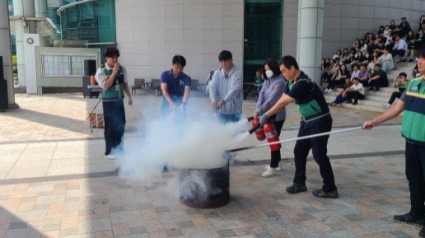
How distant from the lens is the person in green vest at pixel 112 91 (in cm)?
645

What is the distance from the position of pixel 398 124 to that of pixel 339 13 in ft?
41.4

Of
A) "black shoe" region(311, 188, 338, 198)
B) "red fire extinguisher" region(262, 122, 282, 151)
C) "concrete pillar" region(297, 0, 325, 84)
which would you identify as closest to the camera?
"black shoe" region(311, 188, 338, 198)

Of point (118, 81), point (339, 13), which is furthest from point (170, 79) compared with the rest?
point (339, 13)

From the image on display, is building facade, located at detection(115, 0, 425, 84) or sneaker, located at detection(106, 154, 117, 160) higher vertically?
building facade, located at detection(115, 0, 425, 84)

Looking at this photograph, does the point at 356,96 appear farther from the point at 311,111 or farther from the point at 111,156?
the point at 311,111

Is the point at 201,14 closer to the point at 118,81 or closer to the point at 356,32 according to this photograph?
the point at 356,32

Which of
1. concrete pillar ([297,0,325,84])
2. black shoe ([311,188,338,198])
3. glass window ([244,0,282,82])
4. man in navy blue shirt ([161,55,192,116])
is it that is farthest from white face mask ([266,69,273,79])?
glass window ([244,0,282,82])

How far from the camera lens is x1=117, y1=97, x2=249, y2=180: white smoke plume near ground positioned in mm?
4742

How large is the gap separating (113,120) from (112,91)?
0.50 meters

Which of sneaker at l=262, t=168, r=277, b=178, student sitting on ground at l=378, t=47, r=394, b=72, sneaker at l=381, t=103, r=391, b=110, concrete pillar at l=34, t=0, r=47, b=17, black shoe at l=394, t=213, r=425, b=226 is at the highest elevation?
concrete pillar at l=34, t=0, r=47, b=17

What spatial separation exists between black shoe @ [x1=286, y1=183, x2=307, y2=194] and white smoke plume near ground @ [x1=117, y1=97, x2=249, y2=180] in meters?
0.92

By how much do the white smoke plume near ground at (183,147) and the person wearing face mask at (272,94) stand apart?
394 mm

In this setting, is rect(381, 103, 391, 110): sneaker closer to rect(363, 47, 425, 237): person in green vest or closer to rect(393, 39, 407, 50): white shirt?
rect(393, 39, 407, 50): white shirt

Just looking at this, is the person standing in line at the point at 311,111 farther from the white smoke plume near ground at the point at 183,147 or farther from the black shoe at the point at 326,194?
the white smoke plume near ground at the point at 183,147
